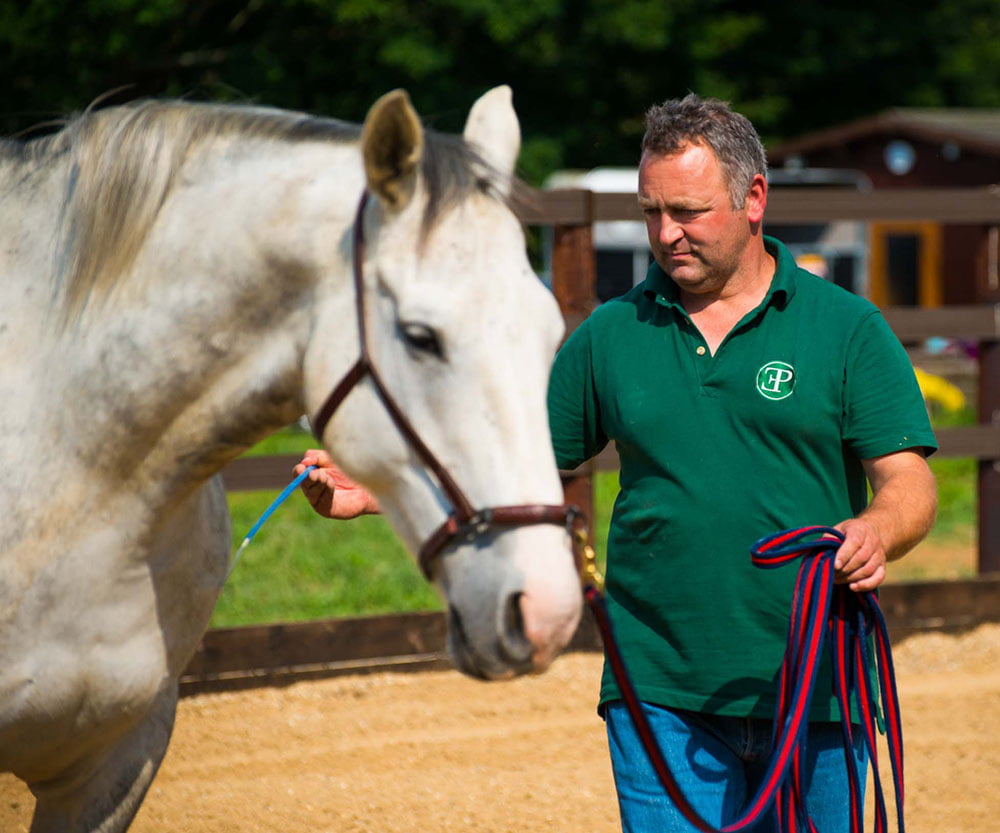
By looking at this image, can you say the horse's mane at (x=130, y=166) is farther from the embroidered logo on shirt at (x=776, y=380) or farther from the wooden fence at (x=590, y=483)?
the wooden fence at (x=590, y=483)

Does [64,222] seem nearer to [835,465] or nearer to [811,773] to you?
[835,465]

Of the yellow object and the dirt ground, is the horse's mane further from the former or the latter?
the yellow object

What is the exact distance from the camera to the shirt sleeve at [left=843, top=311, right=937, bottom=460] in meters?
2.42

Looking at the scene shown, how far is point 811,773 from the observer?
8.00 ft

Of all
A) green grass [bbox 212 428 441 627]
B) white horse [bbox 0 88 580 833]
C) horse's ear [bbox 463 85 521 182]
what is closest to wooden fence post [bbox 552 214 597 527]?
green grass [bbox 212 428 441 627]

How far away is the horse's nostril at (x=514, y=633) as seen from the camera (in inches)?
70.5

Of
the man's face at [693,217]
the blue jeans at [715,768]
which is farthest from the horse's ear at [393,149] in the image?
the blue jeans at [715,768]

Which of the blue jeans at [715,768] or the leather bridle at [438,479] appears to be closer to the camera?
the leather bridle at [438,479]

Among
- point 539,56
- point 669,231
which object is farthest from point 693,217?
point 539,56

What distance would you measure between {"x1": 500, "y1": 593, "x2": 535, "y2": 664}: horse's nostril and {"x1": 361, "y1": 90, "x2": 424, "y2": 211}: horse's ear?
59 centimetres

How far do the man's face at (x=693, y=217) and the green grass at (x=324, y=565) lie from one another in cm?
Result: 326

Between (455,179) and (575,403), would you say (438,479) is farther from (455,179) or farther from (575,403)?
(575,403)

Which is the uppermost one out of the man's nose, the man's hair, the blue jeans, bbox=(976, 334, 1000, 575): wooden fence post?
the man's hair

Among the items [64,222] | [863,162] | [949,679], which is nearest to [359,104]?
[863,162]
